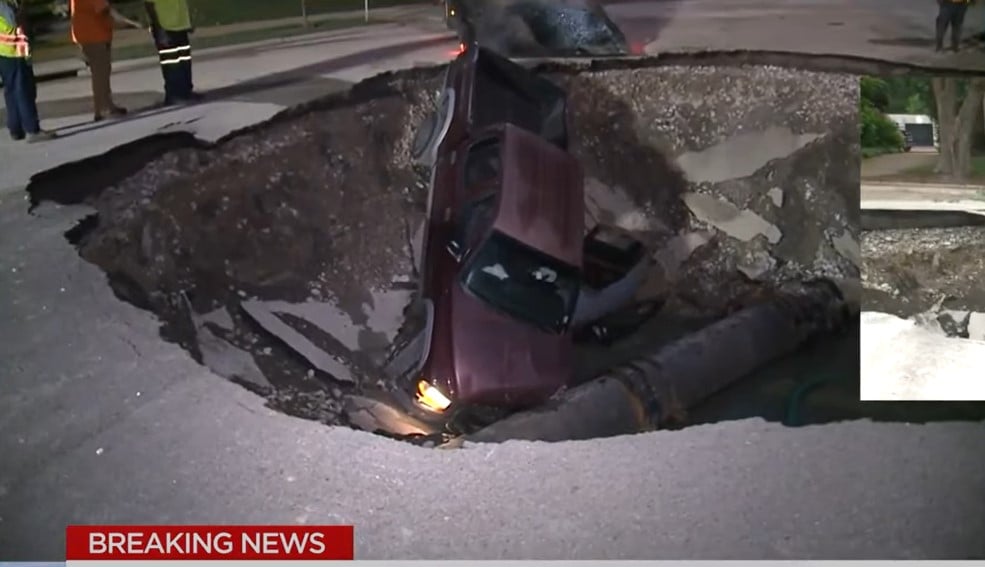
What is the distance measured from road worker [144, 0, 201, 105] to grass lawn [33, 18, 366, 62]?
0.8 inches

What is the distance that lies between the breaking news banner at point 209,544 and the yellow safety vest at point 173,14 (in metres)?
1.12

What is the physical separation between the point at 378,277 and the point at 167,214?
0.50 m

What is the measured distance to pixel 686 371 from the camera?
1956 millimetres

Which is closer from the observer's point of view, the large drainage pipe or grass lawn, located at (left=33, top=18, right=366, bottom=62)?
the large drainage pipe

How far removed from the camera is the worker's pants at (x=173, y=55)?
2043 mm

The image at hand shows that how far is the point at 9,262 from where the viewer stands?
2.02 metres

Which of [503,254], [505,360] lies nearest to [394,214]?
[503,254]

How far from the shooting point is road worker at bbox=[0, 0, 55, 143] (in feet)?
6.73

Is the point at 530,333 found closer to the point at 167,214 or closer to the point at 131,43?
the point at 167,214

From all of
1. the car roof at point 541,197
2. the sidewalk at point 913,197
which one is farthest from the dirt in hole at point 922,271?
the car roof at point 541,197

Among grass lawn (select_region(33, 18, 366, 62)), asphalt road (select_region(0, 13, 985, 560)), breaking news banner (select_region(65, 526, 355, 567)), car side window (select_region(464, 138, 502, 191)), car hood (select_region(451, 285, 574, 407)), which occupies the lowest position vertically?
breaking news banner (select_region(65, 526, 355, 567))

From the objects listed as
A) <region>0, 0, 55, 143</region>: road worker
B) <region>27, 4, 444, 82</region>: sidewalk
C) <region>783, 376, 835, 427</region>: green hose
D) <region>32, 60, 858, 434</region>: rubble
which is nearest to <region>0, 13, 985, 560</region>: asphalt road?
<region>783, 376, 835, 427</region>: green hose

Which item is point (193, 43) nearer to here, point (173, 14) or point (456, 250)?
point (173, 14)

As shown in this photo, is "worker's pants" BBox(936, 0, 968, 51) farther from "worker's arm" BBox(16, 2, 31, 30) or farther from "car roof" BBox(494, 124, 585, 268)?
"worker's arm" BBox(16, 2, 31, 30)
